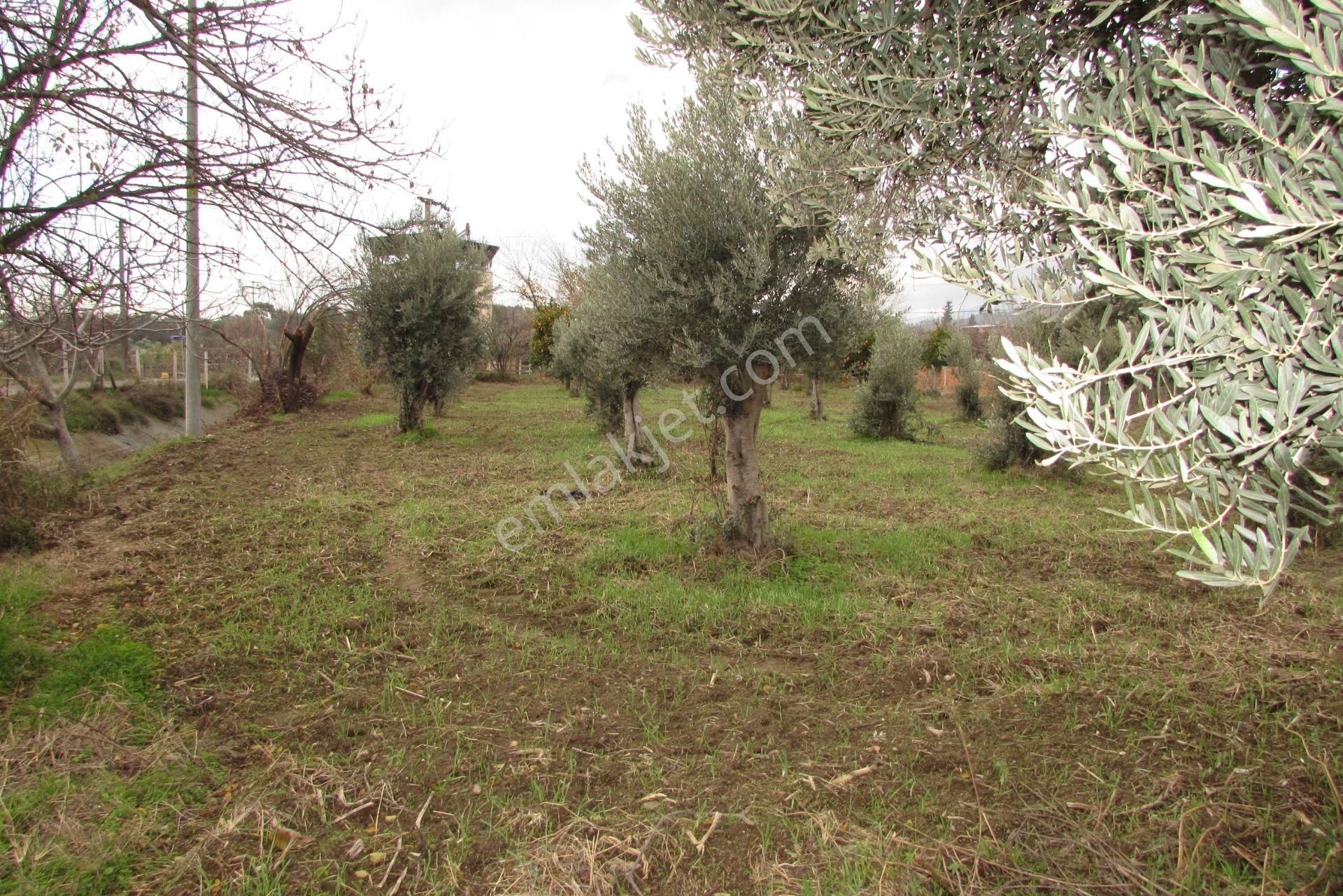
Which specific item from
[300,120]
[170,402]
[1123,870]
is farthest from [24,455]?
[170,402]

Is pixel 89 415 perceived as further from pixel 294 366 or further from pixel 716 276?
pixel 716 276

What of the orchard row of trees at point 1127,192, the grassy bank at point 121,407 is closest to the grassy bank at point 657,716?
the orchard row of trees at point 1127,192

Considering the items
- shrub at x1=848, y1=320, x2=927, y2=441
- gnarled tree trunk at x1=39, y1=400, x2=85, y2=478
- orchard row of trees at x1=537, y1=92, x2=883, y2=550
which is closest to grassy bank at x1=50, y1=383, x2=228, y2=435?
gnarled tree trunk at x1=39, y1=400, x2=85, y2=478

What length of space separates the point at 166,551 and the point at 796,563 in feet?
A: 18.5

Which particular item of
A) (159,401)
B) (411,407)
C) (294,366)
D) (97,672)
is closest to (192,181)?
(97,672)

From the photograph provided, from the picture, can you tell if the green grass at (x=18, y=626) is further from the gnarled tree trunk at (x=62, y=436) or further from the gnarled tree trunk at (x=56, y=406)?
the gnarled tree trunk at (x=62, y=436)

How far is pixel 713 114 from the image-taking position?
5.46 metres

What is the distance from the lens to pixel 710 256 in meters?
5.57

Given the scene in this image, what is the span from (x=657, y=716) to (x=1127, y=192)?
10.0 ft

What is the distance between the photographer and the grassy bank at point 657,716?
2.59 m

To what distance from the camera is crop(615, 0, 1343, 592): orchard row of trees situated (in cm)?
149

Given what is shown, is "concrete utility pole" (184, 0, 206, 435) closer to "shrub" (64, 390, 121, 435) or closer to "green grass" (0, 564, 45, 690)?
"green grass" (0, 564, 45, 690)

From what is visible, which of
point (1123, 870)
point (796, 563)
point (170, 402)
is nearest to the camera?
point (1123, 870)

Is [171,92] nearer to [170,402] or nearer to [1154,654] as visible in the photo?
[1154,654]
